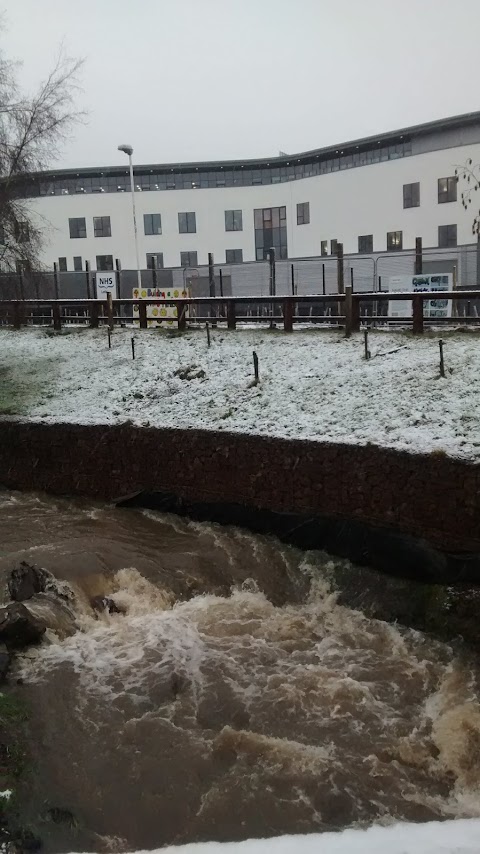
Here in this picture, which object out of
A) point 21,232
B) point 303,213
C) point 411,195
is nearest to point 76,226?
point 303,213

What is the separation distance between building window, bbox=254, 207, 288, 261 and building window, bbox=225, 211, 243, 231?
1.03 metres

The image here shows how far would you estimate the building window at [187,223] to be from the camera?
142 feet

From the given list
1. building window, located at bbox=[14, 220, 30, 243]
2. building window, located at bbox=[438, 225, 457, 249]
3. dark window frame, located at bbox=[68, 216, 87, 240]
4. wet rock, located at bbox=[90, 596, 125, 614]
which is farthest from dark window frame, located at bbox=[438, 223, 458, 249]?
wet rock, located at bbox=[90, 596, 125, 614]

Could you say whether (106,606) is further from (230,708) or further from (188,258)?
(188,258)

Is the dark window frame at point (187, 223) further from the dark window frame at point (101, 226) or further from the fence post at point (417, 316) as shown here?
the fence post at point (417, 316)

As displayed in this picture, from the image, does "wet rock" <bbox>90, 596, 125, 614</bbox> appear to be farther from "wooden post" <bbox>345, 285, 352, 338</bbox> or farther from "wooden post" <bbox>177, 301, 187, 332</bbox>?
"wooden post" <bbox>177, 301, 187, 332</bbox>

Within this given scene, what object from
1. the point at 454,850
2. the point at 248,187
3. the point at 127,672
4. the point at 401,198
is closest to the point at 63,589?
the point at 127,672

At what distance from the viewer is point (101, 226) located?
43.8 m

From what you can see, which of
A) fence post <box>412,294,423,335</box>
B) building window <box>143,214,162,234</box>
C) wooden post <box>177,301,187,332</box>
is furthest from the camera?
building window <box>143,214,162,234</box>

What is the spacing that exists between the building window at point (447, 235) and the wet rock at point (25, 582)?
31454mm

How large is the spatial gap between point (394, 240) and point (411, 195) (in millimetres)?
2498

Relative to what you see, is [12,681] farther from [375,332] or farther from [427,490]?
[375,332]

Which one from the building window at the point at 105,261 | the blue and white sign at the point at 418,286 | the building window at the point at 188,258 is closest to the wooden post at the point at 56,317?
the blue and white sign at the point at 418,286

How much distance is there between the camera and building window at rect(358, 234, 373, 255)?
37.9m
